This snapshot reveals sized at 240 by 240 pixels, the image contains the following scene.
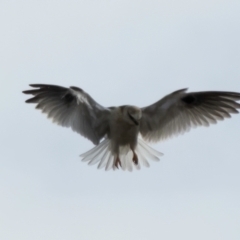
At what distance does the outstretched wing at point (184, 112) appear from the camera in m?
10.1

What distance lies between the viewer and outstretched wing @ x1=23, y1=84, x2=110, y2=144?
968 cm

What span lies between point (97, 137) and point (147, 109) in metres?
0.92

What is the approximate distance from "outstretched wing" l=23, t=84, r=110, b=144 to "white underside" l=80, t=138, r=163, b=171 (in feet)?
0.55

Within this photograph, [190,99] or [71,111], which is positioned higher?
[190,99]

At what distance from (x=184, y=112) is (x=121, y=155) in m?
1.25

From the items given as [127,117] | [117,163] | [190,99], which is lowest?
[117,163]

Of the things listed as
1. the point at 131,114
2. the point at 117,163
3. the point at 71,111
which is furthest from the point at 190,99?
the point at 71,111

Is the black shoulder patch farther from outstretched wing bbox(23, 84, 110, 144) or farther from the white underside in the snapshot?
outstretched wing bbox(23, 84, 110, 144)

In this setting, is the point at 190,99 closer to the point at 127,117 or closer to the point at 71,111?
the point at 127,117

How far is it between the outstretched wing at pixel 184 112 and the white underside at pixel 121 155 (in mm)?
347

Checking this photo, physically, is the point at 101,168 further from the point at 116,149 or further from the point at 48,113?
the point at 48,113

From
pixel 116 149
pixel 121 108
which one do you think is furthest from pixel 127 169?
pixel 121 108

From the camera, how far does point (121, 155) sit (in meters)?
10.0

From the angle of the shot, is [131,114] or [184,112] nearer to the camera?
[131,114]
